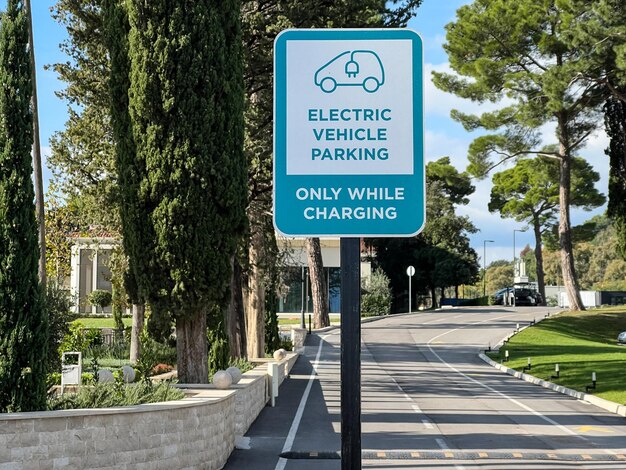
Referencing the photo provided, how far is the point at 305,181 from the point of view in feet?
14.0

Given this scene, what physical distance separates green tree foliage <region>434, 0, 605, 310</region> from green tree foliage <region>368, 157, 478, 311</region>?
17.7 metres

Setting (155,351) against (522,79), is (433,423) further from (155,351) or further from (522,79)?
(522,79)

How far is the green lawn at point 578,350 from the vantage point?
30.2m

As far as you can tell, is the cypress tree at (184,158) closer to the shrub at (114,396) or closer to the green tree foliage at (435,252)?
the shrub at (114,396)

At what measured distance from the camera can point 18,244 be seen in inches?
425

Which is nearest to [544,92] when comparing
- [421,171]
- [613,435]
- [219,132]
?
[613,435]

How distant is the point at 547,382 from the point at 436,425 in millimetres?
11786

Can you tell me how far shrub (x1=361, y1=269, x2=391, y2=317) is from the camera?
68375mm

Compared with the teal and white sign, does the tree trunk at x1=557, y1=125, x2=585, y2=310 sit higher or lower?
higher

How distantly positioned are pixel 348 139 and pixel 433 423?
17.4 meters

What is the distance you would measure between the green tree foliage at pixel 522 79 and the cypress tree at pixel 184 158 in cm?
3702

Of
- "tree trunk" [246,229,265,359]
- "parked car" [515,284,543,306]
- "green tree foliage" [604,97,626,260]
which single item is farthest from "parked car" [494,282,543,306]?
"tree trunk" [246,229,265,359]

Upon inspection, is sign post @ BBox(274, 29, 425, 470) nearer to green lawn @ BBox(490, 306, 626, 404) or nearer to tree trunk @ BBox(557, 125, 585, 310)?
green lawn @ BBox(490, 306, 626, 404)

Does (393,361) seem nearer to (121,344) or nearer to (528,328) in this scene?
(121,344)
